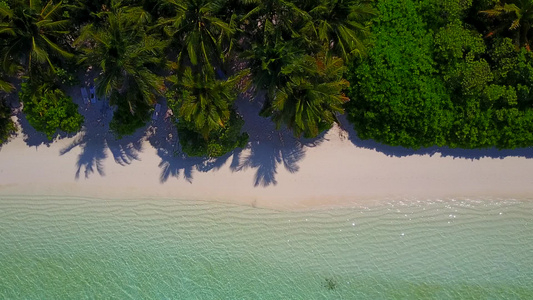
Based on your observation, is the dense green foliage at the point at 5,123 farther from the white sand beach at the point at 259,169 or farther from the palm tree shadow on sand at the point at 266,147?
the palm tree shadow on sand at the point at 266,147

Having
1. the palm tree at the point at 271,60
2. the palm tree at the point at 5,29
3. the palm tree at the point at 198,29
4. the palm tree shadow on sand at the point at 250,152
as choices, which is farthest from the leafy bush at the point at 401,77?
the palm tree at the point at 5,29

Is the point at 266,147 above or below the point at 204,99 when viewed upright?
below

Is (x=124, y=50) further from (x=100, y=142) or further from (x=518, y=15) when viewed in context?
(x=518, y=15)

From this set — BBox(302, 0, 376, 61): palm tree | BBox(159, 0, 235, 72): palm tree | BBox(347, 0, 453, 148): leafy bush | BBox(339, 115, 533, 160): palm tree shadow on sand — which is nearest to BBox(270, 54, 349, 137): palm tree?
BBox(302, 0, 376, 61): palm tree

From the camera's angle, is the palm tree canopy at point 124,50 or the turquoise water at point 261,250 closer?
the palm tree canopy at point 124,50

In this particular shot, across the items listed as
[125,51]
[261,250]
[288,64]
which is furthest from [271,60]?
[261,250]

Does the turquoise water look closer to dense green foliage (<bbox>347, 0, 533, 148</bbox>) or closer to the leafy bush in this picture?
dense green foliage (<bbox>347, 0, 533, 148</bbox>)

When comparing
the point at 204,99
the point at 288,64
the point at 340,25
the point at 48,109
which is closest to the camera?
the point at 288,64
